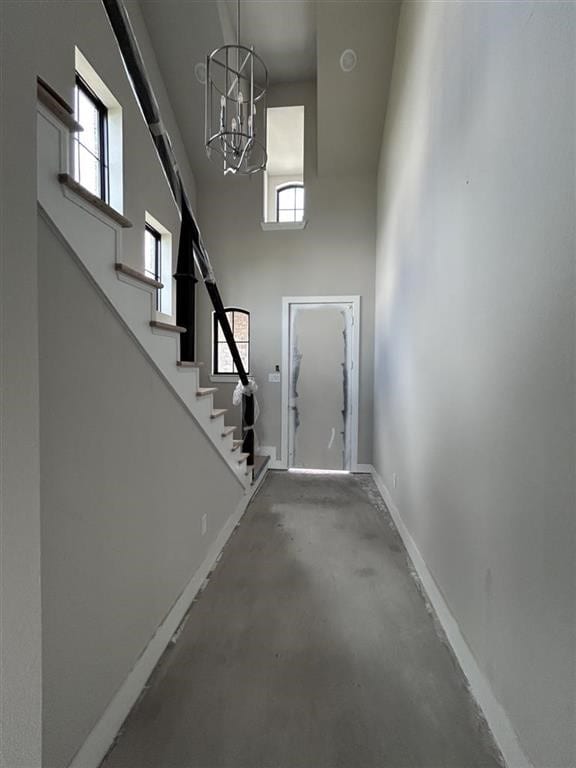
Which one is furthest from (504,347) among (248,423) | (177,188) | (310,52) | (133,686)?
(310,52)

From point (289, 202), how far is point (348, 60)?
1744 mm

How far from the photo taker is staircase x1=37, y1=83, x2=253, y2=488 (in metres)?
0.93

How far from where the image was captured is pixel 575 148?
894 mm

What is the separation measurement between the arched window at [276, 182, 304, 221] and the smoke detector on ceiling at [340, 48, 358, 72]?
59.8 inches

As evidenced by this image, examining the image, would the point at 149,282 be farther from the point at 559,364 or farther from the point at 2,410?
the point at 559,364

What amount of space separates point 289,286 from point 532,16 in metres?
3.56

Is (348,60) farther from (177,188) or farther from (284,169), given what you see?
(177,188)

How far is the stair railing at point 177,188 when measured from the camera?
127 centimetres

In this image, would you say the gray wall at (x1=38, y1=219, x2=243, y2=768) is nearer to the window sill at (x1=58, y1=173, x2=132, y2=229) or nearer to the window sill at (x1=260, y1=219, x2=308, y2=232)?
the window sill at (x1=58, y1=173, x2=132, y2=229)

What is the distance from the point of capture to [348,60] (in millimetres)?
3586

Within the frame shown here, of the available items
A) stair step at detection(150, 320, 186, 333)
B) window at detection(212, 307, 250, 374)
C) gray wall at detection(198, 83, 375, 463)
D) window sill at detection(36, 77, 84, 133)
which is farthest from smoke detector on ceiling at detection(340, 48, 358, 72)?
window sill at detection(36, 77, 84, 133)

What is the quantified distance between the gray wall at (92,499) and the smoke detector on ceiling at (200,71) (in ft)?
12.5

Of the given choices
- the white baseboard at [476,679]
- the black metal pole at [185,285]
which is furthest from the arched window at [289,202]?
the white baseboard at [476,679]

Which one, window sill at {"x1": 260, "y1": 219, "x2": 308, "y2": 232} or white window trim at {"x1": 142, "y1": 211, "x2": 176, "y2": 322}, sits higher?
window sill at {"x1": 260, "y1": 219, "x2": 308, "y2": 232}
